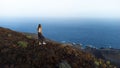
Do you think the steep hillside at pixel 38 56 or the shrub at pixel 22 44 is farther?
the shrub at pixel 22 44

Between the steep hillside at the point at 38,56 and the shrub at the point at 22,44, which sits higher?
the shrub at the point at 22,44

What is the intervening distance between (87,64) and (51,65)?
9.13 feet

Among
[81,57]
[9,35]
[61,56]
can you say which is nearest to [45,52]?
[61,56]

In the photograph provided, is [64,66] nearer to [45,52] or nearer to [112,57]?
[45,52]

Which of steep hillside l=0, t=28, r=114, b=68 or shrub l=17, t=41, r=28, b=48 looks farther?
shrub l=17, t=41, r=28, b=48

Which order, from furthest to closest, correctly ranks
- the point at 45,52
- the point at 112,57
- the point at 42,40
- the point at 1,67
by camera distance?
the point at 112,57
the point at 42,40
the point at 45,52
the point at 1,67

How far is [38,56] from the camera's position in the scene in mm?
22828

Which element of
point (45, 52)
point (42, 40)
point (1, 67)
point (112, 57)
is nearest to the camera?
point (1, 67)

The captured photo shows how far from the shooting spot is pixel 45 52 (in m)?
23.3

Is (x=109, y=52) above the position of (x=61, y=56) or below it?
below

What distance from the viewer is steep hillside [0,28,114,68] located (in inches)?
872

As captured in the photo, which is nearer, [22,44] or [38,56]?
[38,56]

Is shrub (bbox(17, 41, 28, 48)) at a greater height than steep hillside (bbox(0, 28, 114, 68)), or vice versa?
shrub (bbox(17, 41, 28, 48))

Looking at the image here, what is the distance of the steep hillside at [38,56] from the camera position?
72.6 ft
